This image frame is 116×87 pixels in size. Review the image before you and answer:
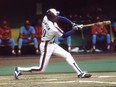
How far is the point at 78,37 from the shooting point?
18828 millimetres

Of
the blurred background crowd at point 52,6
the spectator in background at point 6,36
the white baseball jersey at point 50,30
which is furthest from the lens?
the blurred background crowd at point 52,6

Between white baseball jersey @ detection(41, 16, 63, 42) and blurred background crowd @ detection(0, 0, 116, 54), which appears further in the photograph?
blurred background crowd @ detection(0, 0, 116, 54)

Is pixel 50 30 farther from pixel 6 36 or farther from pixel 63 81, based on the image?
pixel 6 36

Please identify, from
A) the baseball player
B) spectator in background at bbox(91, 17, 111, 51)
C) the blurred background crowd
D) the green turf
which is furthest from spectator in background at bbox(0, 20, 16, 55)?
the baseball player

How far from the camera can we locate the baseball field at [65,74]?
9.20 m

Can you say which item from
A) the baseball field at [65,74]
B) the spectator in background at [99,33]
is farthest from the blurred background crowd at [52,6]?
the baseball field at [65,74]

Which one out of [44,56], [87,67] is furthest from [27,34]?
[44,56]

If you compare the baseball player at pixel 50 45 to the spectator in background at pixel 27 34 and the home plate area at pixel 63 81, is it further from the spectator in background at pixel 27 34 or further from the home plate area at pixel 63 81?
the spectator in background at pixel 27 34

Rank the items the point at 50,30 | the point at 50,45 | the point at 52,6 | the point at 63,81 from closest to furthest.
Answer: the point at 63,81
the point at 50,30
the point at 50,45
the point at 52,6

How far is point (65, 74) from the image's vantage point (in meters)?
11.2

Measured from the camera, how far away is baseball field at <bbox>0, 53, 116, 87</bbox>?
9195 mm

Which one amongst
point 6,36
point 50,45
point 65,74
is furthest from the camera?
point 6,36

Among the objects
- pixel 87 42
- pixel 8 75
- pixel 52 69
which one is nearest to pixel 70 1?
pixel 87 42

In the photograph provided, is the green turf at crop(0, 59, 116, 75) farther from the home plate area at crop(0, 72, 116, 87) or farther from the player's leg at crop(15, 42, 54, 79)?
the player's leg at crop(15, 42, 54, 79)
